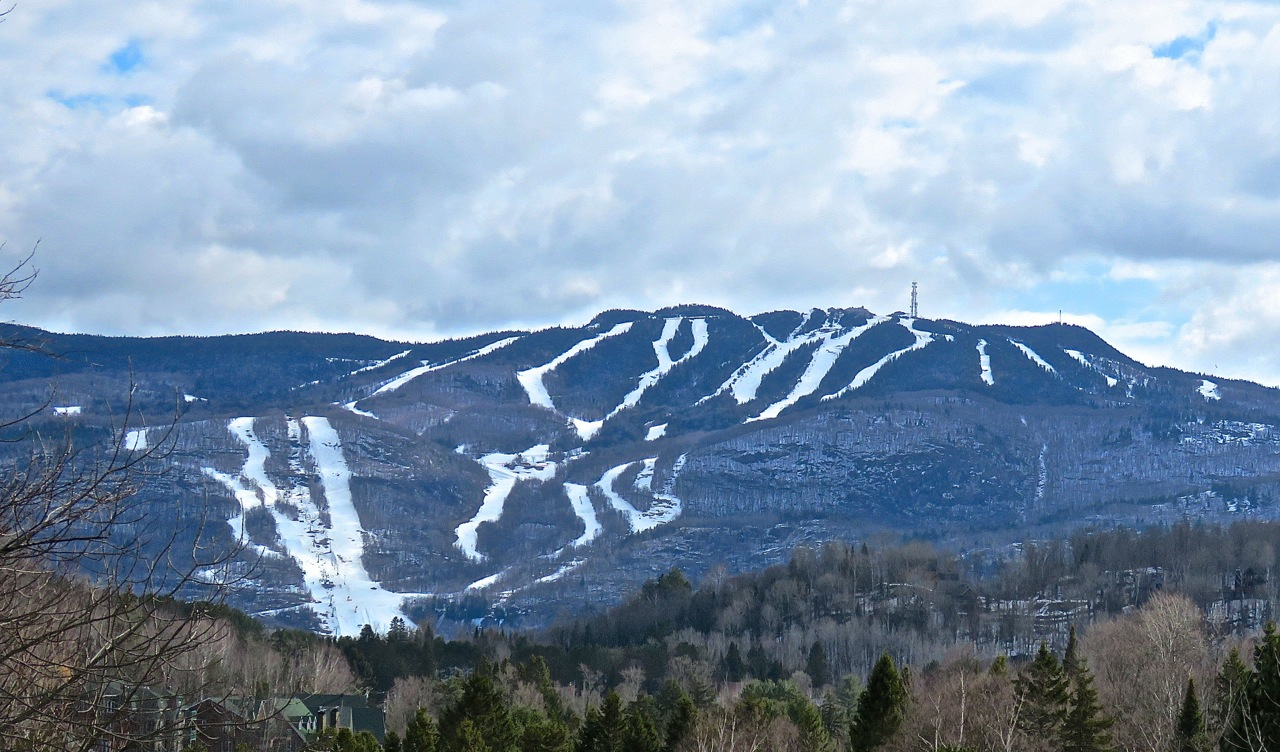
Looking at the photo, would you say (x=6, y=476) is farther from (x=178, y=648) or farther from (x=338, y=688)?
(x=338, y=688)

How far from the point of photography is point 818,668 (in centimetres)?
14438

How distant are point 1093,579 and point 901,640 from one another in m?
33.5

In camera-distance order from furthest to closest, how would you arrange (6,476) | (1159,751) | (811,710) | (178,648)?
(811,710) < (1159,751) < (6,476) < (178,648)

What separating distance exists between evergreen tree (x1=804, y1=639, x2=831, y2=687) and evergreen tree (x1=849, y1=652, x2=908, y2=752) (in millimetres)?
89487

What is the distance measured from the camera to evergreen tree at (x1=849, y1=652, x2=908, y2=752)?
52438 mm

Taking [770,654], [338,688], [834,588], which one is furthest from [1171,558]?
[338,688]

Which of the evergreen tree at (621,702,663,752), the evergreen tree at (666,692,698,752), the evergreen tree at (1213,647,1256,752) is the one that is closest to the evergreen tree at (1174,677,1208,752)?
the evergreen tree at (1213,647,1256,752)

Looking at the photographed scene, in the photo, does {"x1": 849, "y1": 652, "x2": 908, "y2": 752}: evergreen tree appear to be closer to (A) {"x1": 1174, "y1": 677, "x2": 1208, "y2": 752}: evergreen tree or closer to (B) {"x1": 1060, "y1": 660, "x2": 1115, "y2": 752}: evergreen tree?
(B) {"x1": 1060, "y1": 660, "x2": 1115, "y2": 752}: evergreen tree

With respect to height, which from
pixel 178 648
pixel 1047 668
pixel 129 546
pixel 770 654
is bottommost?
pixel 770 654

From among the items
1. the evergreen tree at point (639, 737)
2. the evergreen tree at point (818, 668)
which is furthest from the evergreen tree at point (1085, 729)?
the evergreen tree at point (818, 668)

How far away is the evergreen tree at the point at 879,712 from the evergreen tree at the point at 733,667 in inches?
3250

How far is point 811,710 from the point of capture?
6938 centimetres

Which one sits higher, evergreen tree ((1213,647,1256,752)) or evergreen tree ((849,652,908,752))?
evergreen tree ((1213,647,1256,752))

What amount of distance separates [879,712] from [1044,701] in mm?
7595
